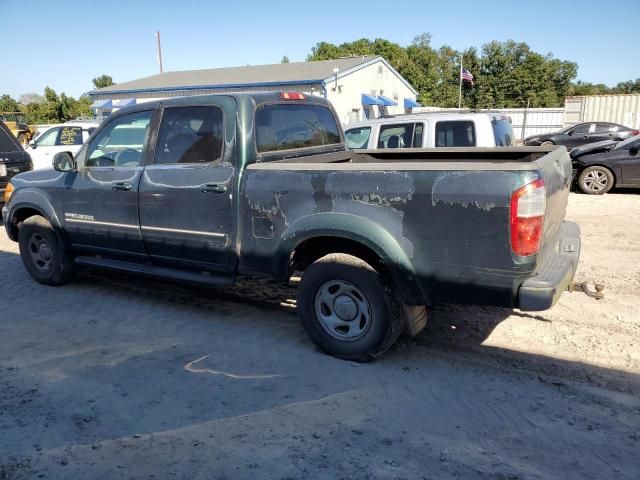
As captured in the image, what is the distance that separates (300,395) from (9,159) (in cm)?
827

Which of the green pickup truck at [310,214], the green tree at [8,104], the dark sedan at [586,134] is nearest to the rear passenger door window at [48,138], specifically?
the green pickup truck at [310,214]

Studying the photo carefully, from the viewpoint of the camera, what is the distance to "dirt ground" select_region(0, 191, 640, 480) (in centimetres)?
284

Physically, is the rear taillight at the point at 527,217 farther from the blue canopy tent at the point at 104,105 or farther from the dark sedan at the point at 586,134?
the blue canopy tent at the point at 104,105

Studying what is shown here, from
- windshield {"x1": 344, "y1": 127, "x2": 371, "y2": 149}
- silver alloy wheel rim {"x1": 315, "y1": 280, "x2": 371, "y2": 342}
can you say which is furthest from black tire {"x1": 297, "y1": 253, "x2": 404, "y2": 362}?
windshield {"x1": 344, "y1": 127, "x2": 371, "y2": 149}

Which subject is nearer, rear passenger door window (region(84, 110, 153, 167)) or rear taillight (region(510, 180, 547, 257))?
rear taillight (region(510, 180, 547, 257))

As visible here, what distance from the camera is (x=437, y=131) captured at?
8.11 meters

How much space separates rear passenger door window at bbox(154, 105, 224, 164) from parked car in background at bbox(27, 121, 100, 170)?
10037 mm

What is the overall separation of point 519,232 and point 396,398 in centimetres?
132

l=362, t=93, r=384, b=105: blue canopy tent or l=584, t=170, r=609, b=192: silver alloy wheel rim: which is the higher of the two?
l=362, t=93, r=384, b=105: blue canopy tent

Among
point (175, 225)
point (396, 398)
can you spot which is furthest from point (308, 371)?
point (175, 225)

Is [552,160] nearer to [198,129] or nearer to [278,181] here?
[278,181]

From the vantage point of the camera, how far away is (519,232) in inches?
125

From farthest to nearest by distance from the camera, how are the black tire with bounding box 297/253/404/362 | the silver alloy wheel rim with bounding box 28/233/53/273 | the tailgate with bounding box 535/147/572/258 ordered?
the silver alloy wheel rim with bounding box 28/233/53/273, the black tire with bounding box 297/253/404/362, the tailgate with bounding box 535/147/572/258

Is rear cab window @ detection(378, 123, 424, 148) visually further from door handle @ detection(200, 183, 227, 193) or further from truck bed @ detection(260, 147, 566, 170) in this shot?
door handle @ detection(200, 183, 227, 193)
